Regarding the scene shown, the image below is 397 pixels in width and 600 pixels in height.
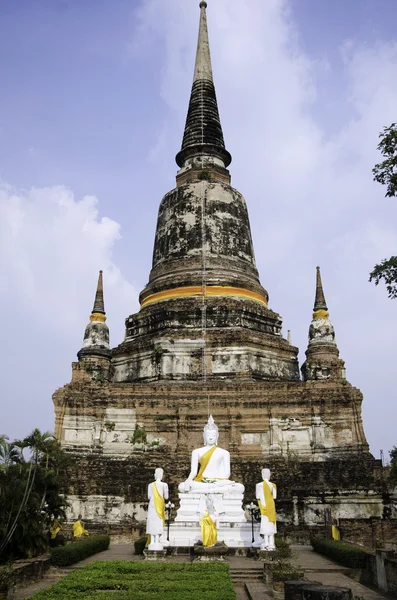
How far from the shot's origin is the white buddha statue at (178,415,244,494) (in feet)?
54.0

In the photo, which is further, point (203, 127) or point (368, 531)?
point (203, 127)

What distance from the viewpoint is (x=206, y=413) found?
22.2 m

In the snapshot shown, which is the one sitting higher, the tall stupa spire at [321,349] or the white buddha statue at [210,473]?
the tall stupa spire at [321,349]

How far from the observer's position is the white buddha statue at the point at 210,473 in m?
16.5

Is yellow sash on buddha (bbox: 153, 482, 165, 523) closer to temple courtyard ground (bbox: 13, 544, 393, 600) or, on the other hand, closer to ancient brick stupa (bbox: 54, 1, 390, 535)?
temple courtyard ground (bbox: 13, 544, 393, 600)

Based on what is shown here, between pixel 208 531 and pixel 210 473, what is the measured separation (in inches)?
129

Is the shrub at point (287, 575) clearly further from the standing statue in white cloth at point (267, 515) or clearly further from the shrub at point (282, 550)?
the standing statue in white cloth at point (267, 515)

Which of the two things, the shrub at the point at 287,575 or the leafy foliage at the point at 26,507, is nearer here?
the shrub at the point at 287,575

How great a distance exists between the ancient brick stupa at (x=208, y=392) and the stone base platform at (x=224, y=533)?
3.77 metres

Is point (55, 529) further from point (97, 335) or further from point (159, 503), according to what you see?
point (97, 335)

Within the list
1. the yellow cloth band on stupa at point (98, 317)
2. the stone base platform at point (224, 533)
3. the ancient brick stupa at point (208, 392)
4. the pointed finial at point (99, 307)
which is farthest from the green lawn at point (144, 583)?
the pointed finial at point (99, 307)

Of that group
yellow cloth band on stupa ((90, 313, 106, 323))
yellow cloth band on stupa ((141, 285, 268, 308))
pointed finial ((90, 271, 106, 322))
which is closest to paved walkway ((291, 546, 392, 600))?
yellow cloth band on stupa ((141, 285, 268, 308))

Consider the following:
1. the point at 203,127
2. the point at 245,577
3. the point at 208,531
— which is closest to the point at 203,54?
the point at 203,127

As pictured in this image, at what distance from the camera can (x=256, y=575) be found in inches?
465
